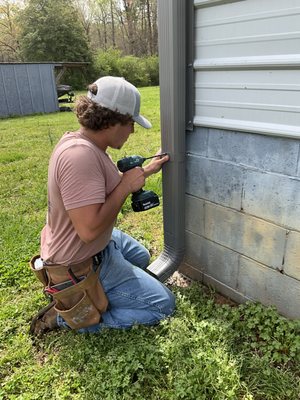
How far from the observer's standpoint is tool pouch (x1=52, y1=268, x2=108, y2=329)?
2016 millimetres

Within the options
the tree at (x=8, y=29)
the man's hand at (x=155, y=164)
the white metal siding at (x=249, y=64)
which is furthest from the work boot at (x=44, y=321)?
the tree at (x=8, y=29)

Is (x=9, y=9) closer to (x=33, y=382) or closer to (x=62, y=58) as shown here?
(x=62, y=58)

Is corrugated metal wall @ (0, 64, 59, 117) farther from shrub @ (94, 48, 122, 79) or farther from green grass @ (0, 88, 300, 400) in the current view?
shrub @ (94, 48, 122, 79)

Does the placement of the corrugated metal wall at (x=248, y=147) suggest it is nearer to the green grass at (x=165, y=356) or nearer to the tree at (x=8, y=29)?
the green grass at (x=165, y=356)

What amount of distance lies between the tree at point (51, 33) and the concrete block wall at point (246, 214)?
24.0 m

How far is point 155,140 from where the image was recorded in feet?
22.9

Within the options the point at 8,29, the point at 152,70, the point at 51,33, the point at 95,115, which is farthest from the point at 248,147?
the point at 8,29

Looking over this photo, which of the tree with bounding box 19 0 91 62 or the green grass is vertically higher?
the tree with bounding box 19 0 91 62

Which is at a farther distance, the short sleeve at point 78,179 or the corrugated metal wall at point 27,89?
the corrugated metal wall at point 27,89

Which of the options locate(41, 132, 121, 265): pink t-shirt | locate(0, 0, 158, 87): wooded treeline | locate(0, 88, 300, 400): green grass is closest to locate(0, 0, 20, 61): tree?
locate(0, 0, 158, 87): wooded treeline

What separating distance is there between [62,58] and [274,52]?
24595 millimetres

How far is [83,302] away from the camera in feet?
6.67

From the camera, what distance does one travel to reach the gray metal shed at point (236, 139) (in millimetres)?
1710

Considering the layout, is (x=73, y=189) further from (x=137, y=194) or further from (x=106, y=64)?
(x=106, y=64)
